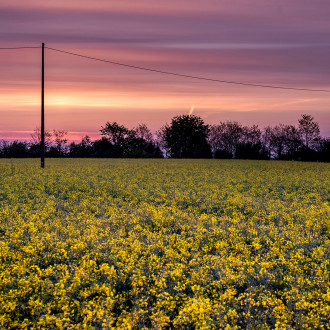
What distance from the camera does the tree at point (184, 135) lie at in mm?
112875

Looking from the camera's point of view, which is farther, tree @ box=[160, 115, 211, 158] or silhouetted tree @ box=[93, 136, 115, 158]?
tree @ box=[160, 115, 211, 158]

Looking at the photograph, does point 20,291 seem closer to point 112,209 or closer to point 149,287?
point 149,287

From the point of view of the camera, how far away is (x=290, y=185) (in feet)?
84.4

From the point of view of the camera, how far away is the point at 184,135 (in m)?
118

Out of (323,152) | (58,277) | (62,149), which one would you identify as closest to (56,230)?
(58,277)

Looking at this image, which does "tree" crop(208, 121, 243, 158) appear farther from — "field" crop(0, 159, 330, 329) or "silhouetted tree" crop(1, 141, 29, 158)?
"field" crop(0, 159, 330, 329)

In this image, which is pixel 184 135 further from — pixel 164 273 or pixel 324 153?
pixel 164 273

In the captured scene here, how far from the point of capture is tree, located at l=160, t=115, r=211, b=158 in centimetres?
11288

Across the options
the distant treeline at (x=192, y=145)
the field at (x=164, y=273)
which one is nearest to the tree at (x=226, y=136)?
the distant treeline at (x=192, y=145)

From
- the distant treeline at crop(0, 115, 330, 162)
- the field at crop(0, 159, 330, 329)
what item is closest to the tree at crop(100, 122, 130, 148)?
the distant treeline at crop(0, 115, 330, 162)

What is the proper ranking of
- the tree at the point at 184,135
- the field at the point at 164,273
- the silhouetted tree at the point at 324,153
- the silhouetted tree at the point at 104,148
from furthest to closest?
the tree at the point at 184,135 → the silhouetted tree at the point at 104,148 → the silhouetted tree at the point at 324,153 → the field at the point at 164,273

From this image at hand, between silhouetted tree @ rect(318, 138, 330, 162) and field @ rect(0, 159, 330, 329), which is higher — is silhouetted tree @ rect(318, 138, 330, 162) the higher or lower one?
the higher one

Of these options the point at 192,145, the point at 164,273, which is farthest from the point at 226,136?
the point at 164,273

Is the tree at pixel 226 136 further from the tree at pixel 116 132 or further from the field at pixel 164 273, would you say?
the field at pixel 164 273
